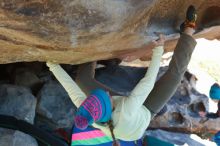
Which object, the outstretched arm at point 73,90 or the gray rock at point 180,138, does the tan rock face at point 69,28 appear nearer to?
the outstretched arm at point 73,90

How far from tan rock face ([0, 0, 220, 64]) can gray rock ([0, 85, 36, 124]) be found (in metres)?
1.09

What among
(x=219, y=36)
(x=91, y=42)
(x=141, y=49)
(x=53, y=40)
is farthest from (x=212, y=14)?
(x=53, y=40)

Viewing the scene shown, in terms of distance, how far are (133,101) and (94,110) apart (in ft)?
1.60

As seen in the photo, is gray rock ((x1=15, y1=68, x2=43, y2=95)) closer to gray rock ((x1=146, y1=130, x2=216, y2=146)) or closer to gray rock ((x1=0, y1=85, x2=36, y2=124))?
gray rock ((x1=0, y1=85, x2=36, y2=124))

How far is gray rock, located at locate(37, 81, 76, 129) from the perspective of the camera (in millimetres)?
6449

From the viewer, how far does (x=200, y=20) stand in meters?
6.52

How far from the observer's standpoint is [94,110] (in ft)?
12.6

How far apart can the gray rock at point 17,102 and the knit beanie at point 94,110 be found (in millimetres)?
2234

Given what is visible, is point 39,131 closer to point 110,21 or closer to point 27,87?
point 27,87

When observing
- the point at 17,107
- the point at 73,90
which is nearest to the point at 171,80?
the point at 73,90

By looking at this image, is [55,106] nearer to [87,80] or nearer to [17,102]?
[17,102]

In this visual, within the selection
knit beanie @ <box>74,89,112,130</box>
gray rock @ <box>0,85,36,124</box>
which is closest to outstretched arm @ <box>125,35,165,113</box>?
knit beanie @ <box>74,89,112,130</box>

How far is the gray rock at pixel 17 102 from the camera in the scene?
5.99 metres

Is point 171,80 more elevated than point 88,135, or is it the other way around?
point 171,80
